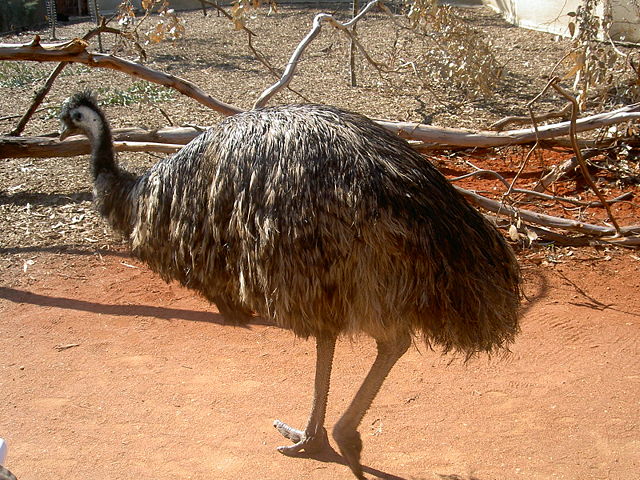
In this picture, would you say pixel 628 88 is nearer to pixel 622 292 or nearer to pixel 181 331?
pixel 622 292

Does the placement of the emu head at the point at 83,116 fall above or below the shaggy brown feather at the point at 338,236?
above

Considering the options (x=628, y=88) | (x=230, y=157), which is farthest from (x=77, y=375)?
(x=628, y=88)

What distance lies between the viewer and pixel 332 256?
9.81 feet

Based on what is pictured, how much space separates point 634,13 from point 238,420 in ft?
33.9

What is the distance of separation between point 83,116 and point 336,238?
2143 mm

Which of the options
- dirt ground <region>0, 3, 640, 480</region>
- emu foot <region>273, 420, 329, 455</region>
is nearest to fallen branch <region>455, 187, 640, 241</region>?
dirt ground <region>0, 3, 640, 480</region>

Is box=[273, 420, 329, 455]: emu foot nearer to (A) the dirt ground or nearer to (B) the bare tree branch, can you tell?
(A) the dirt ground

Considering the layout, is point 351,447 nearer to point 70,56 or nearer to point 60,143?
point 70,56

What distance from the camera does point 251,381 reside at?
4.34 metres

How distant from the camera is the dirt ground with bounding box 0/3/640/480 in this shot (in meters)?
3.63

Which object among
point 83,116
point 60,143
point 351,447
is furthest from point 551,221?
point 60,143

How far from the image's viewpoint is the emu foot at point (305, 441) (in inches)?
146

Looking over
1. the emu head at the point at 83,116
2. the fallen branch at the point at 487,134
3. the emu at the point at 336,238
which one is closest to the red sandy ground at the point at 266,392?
the emu at the point at 336,238

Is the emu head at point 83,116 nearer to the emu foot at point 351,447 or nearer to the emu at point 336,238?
the emu at point 336,238
